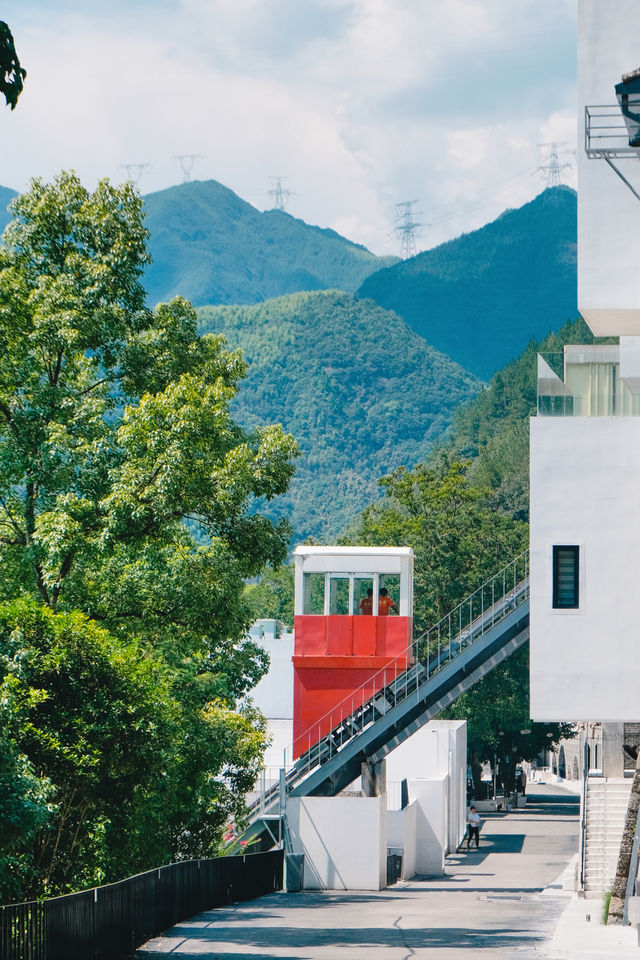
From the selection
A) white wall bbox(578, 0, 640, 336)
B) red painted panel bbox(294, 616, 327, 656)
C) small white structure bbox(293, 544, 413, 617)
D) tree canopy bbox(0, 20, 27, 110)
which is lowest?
red painted panel bbox(294, 616, 327, 656)

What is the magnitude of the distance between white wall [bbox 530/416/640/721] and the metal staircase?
1116 centimetres

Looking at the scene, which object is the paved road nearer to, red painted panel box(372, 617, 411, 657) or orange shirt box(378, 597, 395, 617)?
red painted panel box(372, 617, 411, 657)

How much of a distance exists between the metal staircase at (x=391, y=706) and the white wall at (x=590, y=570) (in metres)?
11.2

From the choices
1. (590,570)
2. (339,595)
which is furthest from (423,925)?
(339,595)

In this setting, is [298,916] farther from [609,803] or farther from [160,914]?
[609,803]

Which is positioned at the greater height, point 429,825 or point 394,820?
point 394,820

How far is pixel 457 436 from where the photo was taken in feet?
422

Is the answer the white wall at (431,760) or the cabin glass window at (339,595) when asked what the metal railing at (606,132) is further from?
the white wall at (431,760)

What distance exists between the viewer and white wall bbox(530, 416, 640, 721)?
1738 cm

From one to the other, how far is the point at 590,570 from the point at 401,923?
7.35m

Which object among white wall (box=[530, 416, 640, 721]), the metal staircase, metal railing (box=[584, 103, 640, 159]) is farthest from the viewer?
the metal staircase

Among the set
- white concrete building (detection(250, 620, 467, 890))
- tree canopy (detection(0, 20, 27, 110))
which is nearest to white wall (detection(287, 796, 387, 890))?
white concrete building (detection(250, 620, 467, 890))

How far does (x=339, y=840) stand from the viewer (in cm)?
2777

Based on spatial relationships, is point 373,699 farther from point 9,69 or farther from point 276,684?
point 276,684
